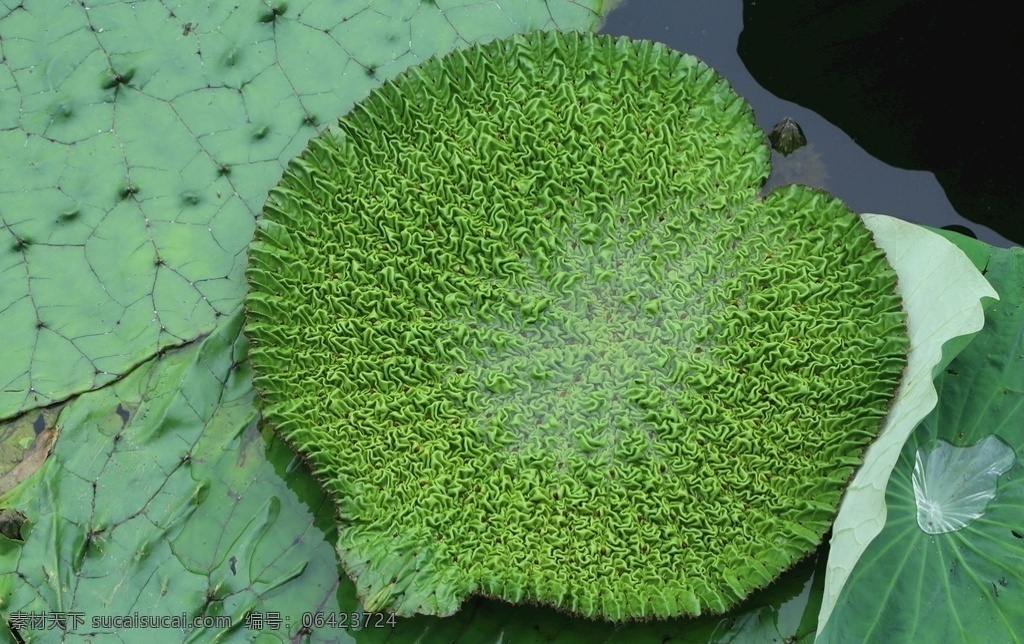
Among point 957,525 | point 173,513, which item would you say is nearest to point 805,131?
point 957,525

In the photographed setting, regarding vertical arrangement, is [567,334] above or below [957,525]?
above

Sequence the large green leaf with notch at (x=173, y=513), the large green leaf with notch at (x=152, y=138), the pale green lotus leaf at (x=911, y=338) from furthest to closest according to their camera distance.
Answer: the large green leaf with notch at (x=152, y=138), the large green leaf with notch at (x=173, y=513), the pale green lotus leaf at (x=911, y=338)

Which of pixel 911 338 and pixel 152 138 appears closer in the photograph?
pixel 911 338

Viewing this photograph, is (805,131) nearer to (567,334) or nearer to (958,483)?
(567,334)

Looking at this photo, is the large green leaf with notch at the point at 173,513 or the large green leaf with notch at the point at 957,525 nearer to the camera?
the large green leaf with notch at the point at 957,525

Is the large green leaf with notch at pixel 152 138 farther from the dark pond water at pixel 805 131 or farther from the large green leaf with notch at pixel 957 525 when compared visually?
the large green leaf with notch at pixel 957 525

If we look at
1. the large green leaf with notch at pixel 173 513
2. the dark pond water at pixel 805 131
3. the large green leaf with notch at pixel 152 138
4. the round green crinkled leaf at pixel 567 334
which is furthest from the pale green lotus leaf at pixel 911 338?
the large green leaf with notch at pixel 173 513

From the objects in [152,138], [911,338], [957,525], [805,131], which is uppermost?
[152,138]
